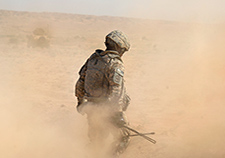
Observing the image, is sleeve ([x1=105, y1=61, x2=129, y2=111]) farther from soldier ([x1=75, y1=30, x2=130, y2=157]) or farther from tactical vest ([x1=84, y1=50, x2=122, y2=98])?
tactical vest ([x1=84, y1=50, x2=122, y2=98])

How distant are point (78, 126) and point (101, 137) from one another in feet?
7.45

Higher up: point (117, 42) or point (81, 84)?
point (117, 42)

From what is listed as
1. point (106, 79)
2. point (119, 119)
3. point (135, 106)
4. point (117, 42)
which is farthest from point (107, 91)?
point (135, 106)

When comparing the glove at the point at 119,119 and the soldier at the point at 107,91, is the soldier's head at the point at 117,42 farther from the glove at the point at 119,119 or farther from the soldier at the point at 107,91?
the glove at the point at 119,119

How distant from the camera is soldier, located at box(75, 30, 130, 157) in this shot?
3.92m

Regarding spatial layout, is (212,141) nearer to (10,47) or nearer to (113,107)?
(113,107)

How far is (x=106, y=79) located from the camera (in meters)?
4.05

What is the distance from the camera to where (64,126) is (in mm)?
6570

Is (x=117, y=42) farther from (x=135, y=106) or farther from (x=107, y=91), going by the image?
(x=135, y=106)

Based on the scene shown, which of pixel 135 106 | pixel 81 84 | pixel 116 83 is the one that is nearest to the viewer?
pixel 116 83

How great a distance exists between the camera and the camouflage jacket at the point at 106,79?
12.7 feet

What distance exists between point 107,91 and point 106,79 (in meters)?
0.17

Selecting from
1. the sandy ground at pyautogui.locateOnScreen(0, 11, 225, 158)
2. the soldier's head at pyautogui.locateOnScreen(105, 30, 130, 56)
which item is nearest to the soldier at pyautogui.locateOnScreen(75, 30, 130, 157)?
the soldier's head at pyautogui.locateOnScreen(105, 30, 130, 56)

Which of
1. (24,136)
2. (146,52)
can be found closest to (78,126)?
(24,136)
